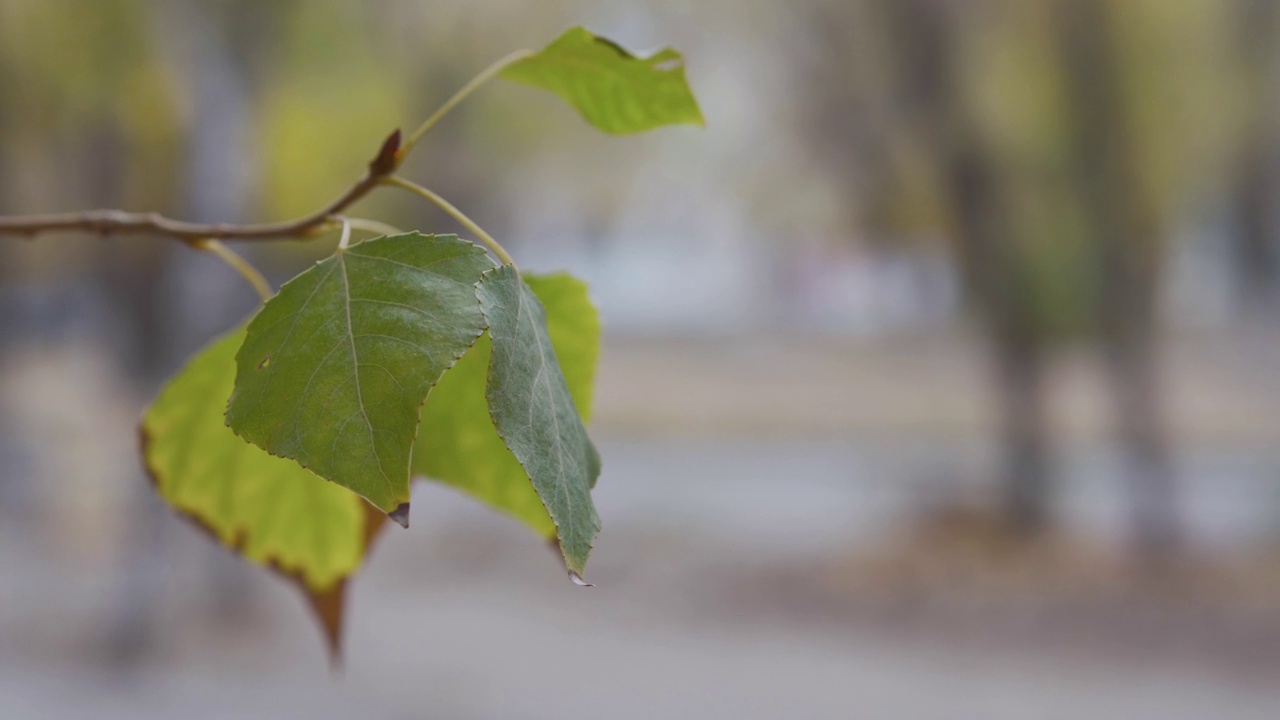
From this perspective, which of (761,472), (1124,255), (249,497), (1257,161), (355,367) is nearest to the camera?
(355,367)

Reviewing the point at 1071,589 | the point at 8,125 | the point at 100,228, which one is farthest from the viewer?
the point at 8,125

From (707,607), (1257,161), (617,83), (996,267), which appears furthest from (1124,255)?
(617,83)

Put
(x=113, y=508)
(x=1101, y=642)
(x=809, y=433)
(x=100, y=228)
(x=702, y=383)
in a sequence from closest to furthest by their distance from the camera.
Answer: (x=100, y=228)
(x=1101, y=642)
(x=113, y=508)
(x=809, y=433)
(x=702, y=383)

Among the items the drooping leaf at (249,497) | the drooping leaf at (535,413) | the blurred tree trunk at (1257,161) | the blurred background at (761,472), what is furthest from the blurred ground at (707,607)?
the drooping leaf at (535,413)

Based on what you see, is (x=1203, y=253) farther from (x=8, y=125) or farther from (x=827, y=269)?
(x=8, y=125)

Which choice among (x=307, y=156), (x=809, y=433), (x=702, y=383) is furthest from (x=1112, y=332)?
(x=702, y=383)

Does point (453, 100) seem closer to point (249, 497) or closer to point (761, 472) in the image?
point (249, 497)

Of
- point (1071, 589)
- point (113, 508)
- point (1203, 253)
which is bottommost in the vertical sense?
point (113, 508)
